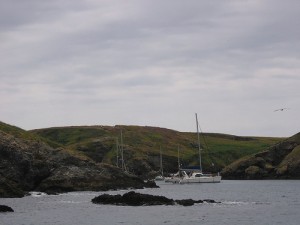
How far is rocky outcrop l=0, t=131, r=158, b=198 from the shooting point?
115000 millimetres

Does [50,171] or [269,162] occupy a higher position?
[269,162]

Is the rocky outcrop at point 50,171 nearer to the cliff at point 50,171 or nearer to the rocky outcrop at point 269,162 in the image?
the cliff at point 50,171

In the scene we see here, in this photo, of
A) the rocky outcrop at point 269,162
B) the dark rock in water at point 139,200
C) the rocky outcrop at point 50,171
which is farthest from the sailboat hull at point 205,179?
the dark rock in water at point 139,200

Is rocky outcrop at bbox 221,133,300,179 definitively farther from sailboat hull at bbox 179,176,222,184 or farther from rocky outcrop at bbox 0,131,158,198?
rocky outcrop at bbox 0,131,158,198

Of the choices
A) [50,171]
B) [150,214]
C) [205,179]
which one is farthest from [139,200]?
[205,179]

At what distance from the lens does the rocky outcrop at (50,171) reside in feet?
377

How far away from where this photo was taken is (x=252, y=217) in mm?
65875

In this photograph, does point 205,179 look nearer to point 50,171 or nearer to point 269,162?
point 269,162

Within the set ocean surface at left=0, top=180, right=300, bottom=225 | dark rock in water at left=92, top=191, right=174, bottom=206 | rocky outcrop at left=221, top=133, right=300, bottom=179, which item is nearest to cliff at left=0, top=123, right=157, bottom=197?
ocean surface at left=0, top=180, right=300, bottom=225

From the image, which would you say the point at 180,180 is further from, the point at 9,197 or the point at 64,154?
the point at 9,197

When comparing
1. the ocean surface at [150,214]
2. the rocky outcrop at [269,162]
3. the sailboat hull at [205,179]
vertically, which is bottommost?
the ocean surface at [150,214]

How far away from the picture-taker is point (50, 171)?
120312mm

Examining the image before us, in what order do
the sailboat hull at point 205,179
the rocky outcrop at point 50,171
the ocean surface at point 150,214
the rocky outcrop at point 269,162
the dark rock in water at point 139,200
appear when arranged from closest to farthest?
the ocean surface at point 150,214 → the dark rock in water at point 139,200 → the rocky outcrop at point 50,171 → the sailboat hull at point 205,179 → the rocky outcrop at point 269,162

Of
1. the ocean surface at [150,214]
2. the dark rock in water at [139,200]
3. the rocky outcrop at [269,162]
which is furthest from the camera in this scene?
the rocky outcrop at [269,162]
